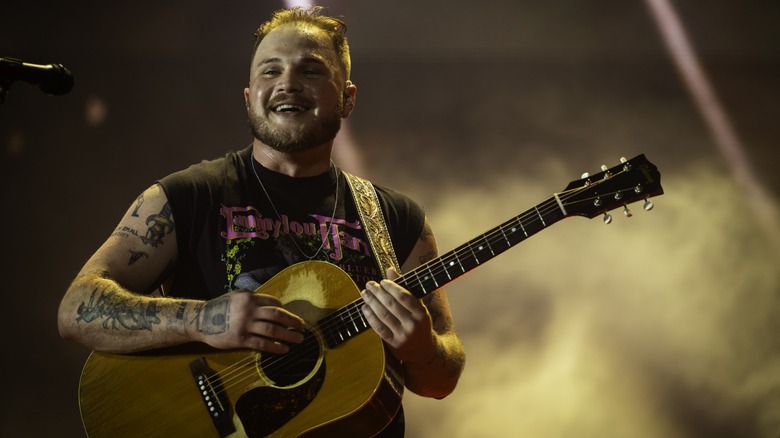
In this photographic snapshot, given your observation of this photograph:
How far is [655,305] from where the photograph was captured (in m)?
5.16

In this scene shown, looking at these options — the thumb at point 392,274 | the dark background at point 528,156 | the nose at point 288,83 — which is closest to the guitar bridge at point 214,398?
the thumb at point 392,274

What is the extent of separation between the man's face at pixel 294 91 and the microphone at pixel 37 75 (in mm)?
929

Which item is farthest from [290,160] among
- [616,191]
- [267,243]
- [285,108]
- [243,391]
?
[616,191]

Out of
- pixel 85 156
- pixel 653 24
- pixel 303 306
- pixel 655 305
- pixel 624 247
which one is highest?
pixel 85 156

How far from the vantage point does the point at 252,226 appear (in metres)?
2.84

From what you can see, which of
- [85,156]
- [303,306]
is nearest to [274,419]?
[303,306]

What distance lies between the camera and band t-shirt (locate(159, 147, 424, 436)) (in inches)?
108

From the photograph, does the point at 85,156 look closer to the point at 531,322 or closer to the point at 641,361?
the point at 531,322

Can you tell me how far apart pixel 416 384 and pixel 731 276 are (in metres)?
3.54

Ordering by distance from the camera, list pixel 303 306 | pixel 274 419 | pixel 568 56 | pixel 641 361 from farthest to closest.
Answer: pixel 568 56 → pixel 641 361 → pixel 303 306 → pixel 274 419

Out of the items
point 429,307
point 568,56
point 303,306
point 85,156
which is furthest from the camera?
point 568,56

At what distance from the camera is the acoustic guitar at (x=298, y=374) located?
7.81 feet

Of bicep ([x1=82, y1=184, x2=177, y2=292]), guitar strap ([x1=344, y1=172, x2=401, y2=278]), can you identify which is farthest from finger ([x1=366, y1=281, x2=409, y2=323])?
bicep ([x1=82, y1=184, x2=177, y2=292])

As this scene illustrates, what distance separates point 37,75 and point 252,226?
39.3 inches
